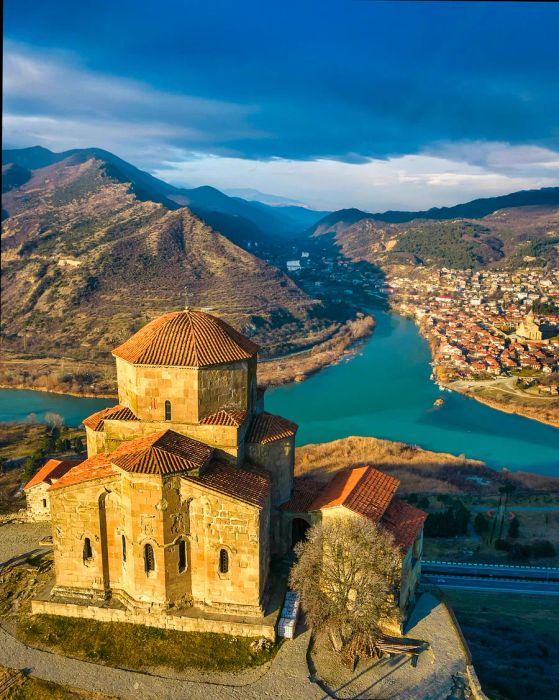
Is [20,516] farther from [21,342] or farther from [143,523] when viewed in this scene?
[21,342]

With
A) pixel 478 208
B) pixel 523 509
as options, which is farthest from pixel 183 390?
pixel 478 208

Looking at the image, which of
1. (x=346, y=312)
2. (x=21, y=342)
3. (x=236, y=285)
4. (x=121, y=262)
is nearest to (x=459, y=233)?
(x=346, y=312)

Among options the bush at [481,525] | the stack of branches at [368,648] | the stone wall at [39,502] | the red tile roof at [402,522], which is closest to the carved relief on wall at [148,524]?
the stack of branches at [368,648]

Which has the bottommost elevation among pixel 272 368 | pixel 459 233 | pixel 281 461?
pixel 272 368

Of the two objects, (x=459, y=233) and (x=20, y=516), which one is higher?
(x=459, y=233)

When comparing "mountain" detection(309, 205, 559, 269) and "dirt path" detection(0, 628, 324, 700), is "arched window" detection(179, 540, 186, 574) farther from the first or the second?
"mountain" detection(309, 205, 559, 269)

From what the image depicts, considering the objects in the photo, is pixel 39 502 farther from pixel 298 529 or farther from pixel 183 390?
pixel 298 529

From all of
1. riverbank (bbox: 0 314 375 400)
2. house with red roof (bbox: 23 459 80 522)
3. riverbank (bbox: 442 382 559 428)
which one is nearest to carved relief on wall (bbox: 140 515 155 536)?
house with red roof (bbox: 23 459 80 522)
